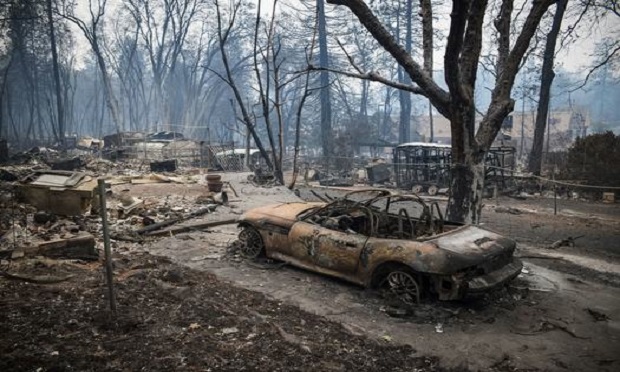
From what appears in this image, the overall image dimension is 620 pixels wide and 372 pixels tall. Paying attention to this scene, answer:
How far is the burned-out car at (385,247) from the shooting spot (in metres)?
5.73

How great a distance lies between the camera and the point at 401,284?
20.0 ft

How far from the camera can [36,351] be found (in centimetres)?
429

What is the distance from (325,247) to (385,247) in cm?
111

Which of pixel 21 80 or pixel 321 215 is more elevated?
pixel 21 80

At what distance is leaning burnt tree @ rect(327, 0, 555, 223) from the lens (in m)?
8.23

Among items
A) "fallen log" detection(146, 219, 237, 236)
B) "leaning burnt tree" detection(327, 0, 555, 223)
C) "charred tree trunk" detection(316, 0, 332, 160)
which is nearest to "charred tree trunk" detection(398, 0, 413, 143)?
"charred tree trunk" detection(316, 0, 332, 160)

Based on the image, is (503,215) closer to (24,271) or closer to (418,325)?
(418,325)

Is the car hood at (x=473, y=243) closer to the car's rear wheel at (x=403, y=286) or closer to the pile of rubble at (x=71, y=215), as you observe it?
the car's rear wheel at (x=403, y=286)

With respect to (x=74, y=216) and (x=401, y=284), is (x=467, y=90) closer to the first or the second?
(x=401, y=284)

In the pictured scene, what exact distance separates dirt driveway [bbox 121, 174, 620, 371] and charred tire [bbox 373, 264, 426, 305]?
19 centimetres

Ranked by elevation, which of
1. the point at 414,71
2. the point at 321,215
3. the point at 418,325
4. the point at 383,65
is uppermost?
the point at 383,65

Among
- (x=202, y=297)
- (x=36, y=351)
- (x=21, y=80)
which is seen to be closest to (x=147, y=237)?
(x=202, y=297)

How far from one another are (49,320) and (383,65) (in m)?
43.7

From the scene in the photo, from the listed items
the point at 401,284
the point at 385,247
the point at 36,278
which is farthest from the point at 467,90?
the point at 36,278
